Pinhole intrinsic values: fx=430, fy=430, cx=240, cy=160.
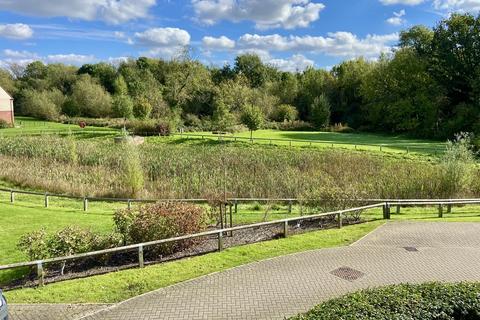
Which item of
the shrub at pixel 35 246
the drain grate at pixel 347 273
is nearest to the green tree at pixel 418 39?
the drain grate at pixel 347 273

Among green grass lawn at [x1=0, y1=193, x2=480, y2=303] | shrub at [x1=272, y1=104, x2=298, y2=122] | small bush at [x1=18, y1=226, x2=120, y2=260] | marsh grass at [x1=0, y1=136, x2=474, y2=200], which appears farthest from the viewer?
shrub at [x1=272, y1=104, x2=298, y2=122]

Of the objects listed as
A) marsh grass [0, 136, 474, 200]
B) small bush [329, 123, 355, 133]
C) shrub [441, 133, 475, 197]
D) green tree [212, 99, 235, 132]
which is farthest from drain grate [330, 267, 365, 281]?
small bush [329, 123, 355, 133]

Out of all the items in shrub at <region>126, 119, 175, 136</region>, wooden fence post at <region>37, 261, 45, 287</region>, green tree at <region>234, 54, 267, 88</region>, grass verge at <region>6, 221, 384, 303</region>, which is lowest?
grass verge at <region>6, 221, 384, 303</region>

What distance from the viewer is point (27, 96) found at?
244 feet

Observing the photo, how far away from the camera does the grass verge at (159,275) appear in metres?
8.91

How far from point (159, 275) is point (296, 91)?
66.4 m

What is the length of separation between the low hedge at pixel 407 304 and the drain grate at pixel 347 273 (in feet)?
8.00

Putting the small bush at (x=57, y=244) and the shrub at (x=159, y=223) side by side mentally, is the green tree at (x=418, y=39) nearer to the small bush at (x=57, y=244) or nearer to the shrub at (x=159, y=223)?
the shrub at (x=159, y=223)

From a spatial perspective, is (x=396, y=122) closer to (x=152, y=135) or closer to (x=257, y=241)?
(x=152, y=135)

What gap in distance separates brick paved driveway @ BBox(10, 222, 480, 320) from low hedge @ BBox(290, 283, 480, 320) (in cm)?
152

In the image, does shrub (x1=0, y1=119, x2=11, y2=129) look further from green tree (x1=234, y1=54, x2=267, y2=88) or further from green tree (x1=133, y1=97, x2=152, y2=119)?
green tree (x1=234, y1=54, x2=267, y2=88)

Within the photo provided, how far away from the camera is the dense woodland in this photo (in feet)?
178

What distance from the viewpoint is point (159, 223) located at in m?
11.9

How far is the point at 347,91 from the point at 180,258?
64.9 meters
